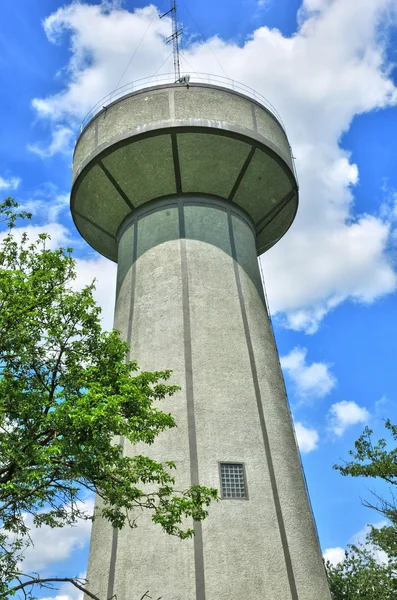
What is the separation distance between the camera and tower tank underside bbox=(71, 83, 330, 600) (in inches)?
446

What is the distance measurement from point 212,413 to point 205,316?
283 centimetres

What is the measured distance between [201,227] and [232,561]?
366 inches

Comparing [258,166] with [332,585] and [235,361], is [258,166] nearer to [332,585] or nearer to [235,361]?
[235,361]

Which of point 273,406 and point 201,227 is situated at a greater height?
point 201,227

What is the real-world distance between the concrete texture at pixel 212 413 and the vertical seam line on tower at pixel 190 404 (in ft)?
0.08

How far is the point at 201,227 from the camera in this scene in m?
16.5

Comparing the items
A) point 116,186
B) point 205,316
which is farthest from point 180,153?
point 205,316

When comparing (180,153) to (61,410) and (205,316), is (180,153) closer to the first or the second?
(205,316)

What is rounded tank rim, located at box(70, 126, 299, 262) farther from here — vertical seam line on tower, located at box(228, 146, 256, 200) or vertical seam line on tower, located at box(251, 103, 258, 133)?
vertical seam line on tower, located at box(251, 103, 258, 133)

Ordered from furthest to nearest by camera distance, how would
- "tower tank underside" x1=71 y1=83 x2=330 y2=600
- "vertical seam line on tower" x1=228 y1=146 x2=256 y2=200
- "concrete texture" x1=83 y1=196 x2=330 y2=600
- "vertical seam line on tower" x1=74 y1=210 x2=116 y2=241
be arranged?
"vertical seam line on tower" x1=74 y1=210 x2=116 y2=241 < "vertical seam line on tower" x1=228 y1=146 x2=256 y2=200 < "tower tank underside" x1=71 y1=83 x2=330 y2=600 < "concrete texture" x1=83 y1=196 x2=330 y2=600

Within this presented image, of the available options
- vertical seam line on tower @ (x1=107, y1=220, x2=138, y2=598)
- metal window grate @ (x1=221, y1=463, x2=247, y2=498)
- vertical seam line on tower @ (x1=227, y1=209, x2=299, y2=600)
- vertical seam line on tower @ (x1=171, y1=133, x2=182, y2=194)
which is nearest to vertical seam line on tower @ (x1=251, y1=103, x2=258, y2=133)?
vertical seam line on tower @ (x1=171, y1=133, x2=182, y2=194)

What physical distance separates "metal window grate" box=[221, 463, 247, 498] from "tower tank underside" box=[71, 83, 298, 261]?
859 centimetres

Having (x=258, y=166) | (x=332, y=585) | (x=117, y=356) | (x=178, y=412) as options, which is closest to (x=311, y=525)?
(x=178, y=412)

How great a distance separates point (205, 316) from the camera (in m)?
14.8
